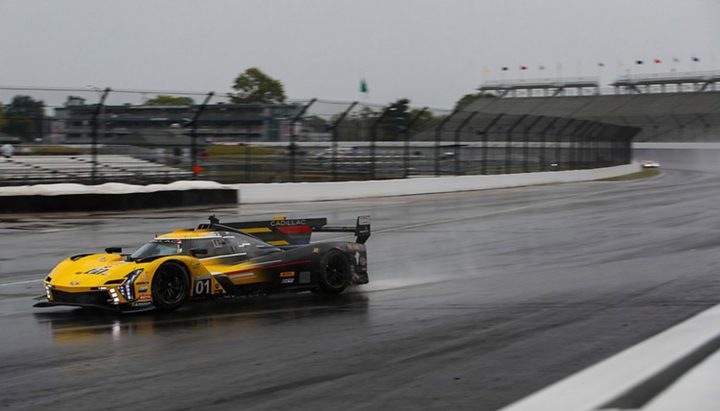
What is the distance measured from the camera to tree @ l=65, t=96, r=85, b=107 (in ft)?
73.1

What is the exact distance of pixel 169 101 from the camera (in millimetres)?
24359

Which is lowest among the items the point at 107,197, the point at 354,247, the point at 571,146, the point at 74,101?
the point at 354,247

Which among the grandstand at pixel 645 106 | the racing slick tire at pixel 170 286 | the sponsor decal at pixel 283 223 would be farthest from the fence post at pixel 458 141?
the grandstand at pixel 645 106

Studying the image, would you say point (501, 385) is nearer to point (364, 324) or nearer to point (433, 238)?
point (364, 324)

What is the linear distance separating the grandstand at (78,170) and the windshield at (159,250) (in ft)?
46.2

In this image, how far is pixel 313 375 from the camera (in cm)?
633

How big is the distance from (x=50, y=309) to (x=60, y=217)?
1157 centimetres

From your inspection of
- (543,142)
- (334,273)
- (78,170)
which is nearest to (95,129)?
(78,170)

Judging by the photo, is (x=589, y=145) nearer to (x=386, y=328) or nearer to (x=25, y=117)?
(x=25, y=117)

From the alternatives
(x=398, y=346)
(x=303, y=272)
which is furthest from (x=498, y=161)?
(x=398, y=346)

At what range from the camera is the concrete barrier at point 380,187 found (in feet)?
87.0

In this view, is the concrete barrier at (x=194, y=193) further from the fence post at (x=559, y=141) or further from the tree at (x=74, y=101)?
the fence post at (x=559, y=141)

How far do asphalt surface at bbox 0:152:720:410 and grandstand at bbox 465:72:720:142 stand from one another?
2440 inches

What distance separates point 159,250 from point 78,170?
49.2 ft
